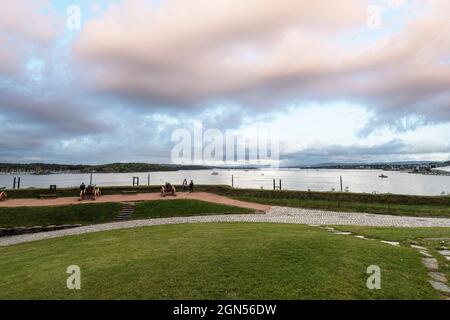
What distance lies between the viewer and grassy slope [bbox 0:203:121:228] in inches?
934

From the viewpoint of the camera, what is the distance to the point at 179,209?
26.2 m

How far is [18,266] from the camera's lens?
11.5 metres

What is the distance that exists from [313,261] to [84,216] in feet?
72.5

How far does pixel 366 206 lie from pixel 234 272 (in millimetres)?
24019

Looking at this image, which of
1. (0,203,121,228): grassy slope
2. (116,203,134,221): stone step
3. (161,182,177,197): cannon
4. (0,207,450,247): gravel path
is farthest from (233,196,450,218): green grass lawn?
(0,203,121,228): grassy slope

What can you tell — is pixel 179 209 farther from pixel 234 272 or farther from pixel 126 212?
pixel 234 272

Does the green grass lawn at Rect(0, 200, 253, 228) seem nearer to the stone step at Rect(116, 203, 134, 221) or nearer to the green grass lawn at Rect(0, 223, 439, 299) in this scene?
the stone step at Rect(116, 203, 134, 221)

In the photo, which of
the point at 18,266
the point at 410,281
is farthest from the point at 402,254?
the point at 18,266

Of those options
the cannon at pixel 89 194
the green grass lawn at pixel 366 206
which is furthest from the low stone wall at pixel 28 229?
the green grass lawn at pixel 366 206

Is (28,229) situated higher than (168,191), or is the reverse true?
(168,191)

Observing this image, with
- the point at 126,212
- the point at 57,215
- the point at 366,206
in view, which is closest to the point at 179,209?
the point at 126,212

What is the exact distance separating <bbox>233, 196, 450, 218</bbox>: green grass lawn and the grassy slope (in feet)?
48.8

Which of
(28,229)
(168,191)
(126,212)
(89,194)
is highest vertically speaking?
(168,191)

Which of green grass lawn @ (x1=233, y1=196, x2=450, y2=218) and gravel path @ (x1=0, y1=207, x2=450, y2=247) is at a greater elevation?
green grass lawn @ (x1=233, y1=196, x2=450, y2=218)
